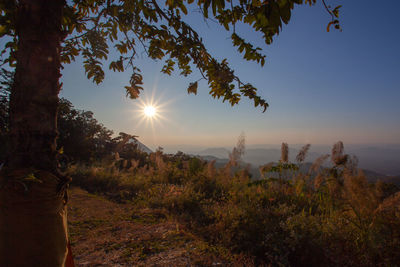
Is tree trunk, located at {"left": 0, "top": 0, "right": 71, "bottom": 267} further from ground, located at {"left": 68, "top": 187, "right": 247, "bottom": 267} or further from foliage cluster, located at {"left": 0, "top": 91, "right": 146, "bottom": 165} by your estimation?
foliage cluster, located at {"left": 0, "top": 91, "right": 146, "bottom": 165}

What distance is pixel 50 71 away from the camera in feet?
3.63

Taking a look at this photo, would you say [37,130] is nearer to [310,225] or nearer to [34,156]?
[34,156]

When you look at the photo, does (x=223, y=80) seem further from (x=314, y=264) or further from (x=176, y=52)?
(x=314, y=264)

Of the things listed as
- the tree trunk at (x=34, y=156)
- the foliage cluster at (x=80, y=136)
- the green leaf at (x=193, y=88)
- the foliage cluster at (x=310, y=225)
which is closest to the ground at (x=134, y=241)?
the foliage cluster at (x=310, y=225)

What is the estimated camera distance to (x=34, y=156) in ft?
3.41

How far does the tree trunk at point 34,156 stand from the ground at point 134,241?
1097 mm

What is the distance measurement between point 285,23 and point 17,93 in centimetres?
155

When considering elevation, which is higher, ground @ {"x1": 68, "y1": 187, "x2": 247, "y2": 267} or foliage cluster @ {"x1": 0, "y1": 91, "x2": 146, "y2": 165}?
foliage cluster @ {"x1": 0, "y1": 91, "x2": 146, "y2": 165}

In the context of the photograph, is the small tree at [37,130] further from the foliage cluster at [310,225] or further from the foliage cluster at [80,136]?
the foliage cluster at [80,136]

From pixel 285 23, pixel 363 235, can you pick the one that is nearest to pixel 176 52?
pixel 285 23

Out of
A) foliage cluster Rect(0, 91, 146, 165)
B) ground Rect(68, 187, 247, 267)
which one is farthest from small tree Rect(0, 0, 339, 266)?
foliage cluster Rect(0, 91, 146, 165)

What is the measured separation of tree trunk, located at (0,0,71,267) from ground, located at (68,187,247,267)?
1097mm

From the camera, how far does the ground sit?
1.85 meters

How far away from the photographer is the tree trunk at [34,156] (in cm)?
94
